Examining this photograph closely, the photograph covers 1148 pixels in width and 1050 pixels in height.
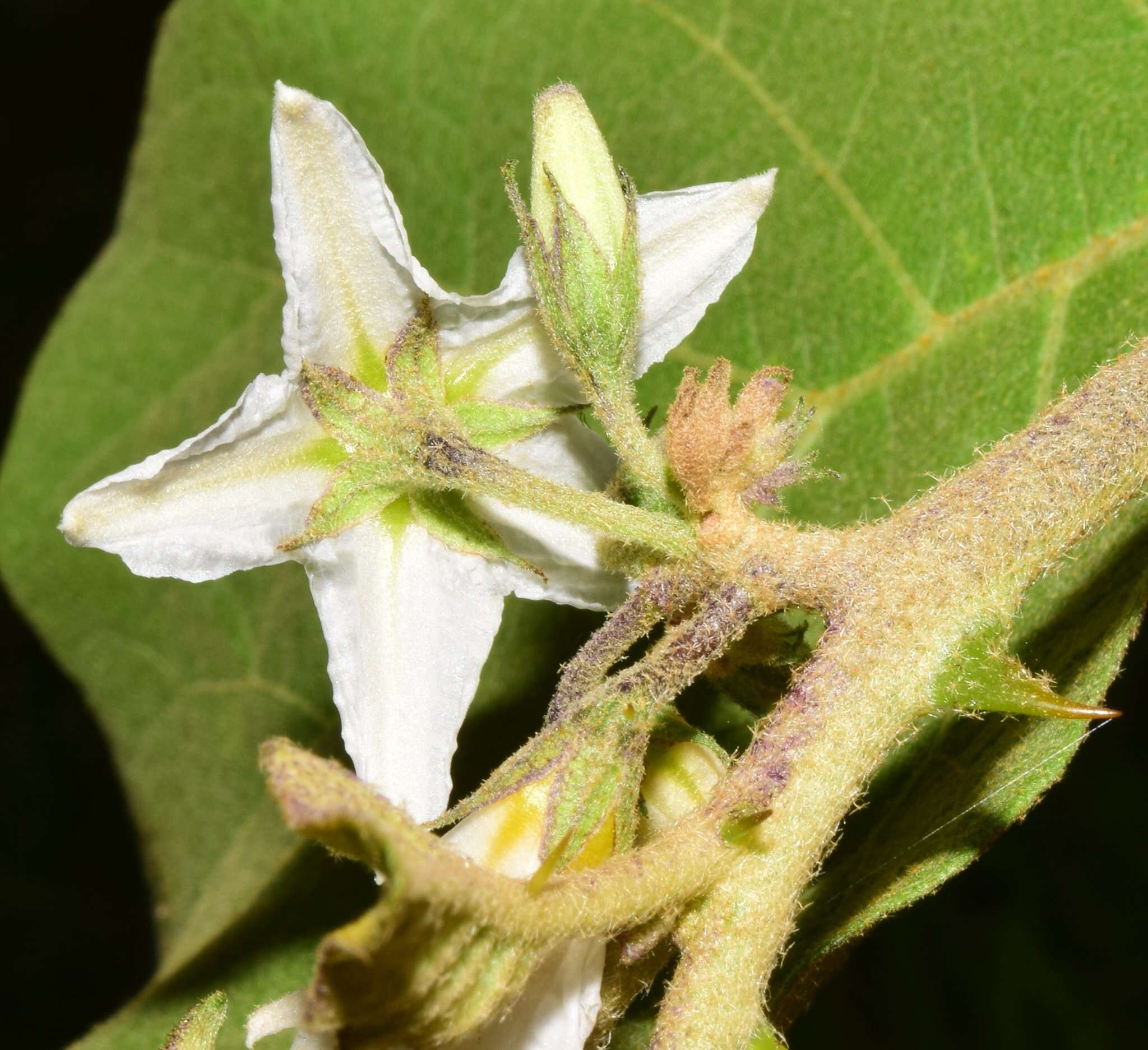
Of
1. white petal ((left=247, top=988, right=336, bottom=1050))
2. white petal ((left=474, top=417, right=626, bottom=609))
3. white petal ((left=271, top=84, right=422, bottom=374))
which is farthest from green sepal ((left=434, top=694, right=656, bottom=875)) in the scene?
white petal ((left=271, top=84, right=422, bottom=374))

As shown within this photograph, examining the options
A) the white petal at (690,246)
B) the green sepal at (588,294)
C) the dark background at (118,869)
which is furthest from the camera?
the dark background at (118,869)

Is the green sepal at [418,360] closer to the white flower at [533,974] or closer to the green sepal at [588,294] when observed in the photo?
the green sepal at [588,294]

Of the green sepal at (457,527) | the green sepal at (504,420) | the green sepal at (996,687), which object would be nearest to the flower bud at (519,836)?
the green sepal at (996,687)

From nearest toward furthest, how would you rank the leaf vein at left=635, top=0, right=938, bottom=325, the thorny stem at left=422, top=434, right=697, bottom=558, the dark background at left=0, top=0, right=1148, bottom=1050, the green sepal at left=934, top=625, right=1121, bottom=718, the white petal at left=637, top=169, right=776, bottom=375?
1. the green sepal at left=934, top=625, right=1121, bottom=718
2. the thorny stem at left=422, top=434, right=697, bottom=558
3. the white petal at left=637, top=169, right=776, bottom=375
4. the leaf vein at left=635, top=0, right=938, bottom=325
5. the dark background at left=0, top=0, right=1148, bottom=1050

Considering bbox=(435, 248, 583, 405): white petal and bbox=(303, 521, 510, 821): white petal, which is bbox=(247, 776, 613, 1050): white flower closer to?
bbox=(303, 521, 510, 821): white petal

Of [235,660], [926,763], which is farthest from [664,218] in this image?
[235,660]

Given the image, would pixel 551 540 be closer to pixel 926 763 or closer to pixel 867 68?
pixel 926 763
